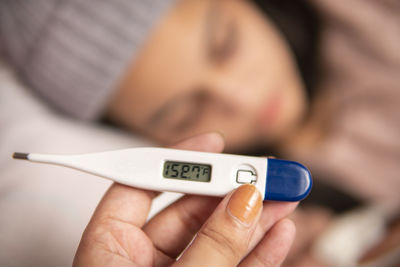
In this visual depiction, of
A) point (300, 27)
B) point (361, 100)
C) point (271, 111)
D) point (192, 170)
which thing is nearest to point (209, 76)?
point (271, 111)

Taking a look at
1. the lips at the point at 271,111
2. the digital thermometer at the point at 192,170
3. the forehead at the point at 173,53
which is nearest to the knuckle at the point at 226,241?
the digital thermometer at the point at 192,170

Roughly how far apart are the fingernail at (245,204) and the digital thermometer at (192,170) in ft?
0.29

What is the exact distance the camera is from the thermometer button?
62cm

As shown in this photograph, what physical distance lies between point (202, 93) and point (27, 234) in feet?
2.42

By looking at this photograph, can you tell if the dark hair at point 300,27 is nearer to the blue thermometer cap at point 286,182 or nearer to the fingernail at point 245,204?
the blue thermometer cap at point 286,182

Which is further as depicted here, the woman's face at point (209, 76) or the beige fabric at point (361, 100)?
the beige fabric at point (361, 100)

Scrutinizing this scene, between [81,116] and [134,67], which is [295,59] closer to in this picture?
[134,67]

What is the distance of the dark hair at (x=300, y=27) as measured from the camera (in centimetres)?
133

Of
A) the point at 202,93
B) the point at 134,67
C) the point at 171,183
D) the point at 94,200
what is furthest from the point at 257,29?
the point at 94,200

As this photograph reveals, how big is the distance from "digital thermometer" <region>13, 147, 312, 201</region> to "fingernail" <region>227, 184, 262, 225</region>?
0.29 feet

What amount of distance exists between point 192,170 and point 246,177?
120 mm

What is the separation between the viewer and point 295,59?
1.37 m

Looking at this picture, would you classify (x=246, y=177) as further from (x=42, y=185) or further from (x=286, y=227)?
(x=42, y=185)

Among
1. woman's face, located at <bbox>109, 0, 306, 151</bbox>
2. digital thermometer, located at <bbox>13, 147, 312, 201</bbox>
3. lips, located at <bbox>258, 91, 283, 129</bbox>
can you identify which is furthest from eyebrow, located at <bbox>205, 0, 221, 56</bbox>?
digital thermometer, located at <bbox>13, 147, 312, 201</bbox>
